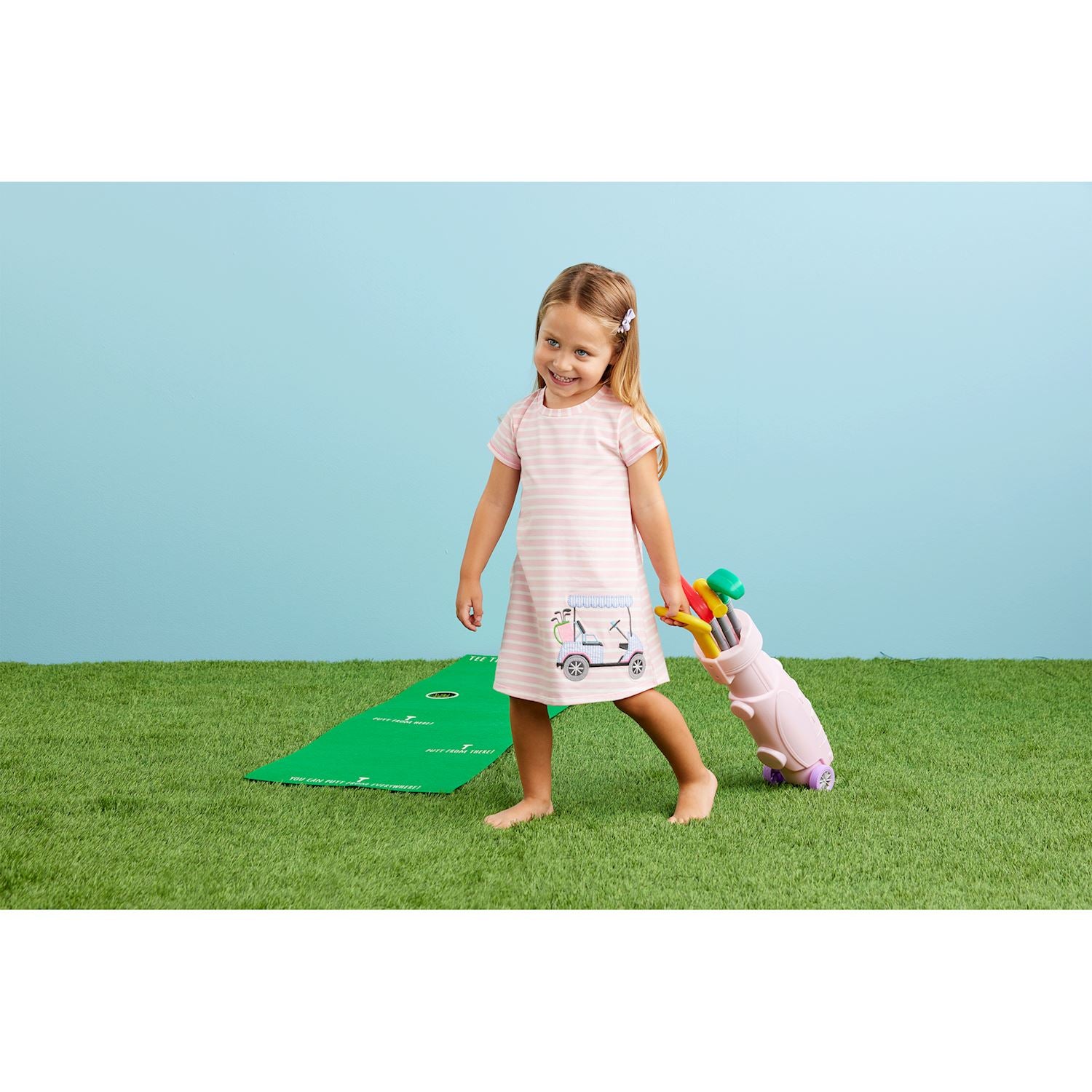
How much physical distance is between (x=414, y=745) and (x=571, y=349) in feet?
3.16

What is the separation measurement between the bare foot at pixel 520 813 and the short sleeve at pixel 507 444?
0.54m

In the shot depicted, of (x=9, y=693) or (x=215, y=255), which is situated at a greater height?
(x=215, y=255)

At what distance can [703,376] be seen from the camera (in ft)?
11.8

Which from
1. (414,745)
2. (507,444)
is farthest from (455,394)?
(507,444)

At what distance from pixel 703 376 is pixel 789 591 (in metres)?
0.74

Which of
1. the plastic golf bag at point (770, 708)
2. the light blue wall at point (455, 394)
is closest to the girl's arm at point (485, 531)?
the plastic golf bag at point (770, 708)

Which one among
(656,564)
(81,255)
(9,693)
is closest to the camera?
(656,564)

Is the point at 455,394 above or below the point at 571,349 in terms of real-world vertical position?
above

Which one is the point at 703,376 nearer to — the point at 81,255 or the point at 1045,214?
the point at 1045,214

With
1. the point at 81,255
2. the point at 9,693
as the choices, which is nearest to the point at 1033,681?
the point at 9,693

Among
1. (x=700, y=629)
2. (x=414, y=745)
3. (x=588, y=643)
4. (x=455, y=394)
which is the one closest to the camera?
(x=588, y=643)

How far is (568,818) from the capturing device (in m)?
1.81

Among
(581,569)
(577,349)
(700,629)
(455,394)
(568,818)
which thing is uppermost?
(455,394)

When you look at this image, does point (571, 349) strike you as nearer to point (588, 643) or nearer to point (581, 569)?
point (581, 569)
